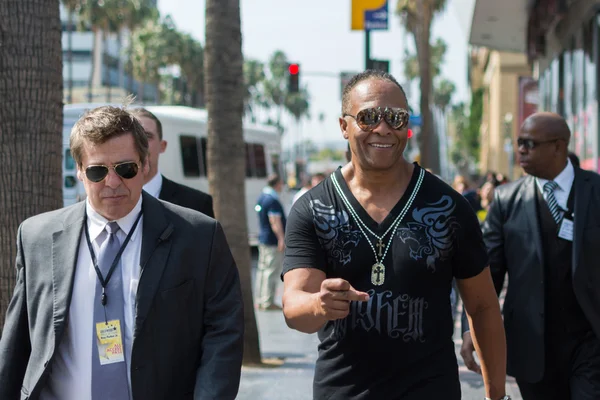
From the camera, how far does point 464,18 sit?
23.6m

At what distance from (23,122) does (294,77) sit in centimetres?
1752

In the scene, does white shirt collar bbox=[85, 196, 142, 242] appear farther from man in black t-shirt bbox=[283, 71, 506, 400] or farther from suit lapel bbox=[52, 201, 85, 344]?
man in black t-shirt bbox=[283, 71, 506, 400]

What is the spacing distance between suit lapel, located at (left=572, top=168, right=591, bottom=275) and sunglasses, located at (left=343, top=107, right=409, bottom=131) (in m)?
1.73

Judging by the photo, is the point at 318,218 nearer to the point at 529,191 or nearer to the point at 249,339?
the point at 529,191

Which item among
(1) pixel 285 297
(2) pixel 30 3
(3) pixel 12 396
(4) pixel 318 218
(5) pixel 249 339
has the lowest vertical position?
(5) pixel 249 339

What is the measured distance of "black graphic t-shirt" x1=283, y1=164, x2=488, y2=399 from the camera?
3422 millimetres

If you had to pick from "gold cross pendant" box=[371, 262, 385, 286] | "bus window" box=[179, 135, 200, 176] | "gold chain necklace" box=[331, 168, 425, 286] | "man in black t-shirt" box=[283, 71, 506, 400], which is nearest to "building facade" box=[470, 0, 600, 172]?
"bus window" box=[179, 135, 200, 176]

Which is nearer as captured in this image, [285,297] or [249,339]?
[285,297]

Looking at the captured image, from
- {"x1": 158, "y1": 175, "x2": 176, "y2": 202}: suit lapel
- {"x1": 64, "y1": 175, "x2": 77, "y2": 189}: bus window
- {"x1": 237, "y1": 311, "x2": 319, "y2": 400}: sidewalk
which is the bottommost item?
{"x1": 237, "y1": 311, "x2": 319, "y2": 400}: sidewalk

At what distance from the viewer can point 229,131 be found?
30.8ft

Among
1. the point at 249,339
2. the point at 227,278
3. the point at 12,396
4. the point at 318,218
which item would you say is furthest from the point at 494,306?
the point at 249,339

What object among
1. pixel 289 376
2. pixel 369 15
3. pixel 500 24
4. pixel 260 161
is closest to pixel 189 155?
pixel 260 161

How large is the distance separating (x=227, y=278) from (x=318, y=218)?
40cm

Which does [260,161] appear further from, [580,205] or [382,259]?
[382,259]
